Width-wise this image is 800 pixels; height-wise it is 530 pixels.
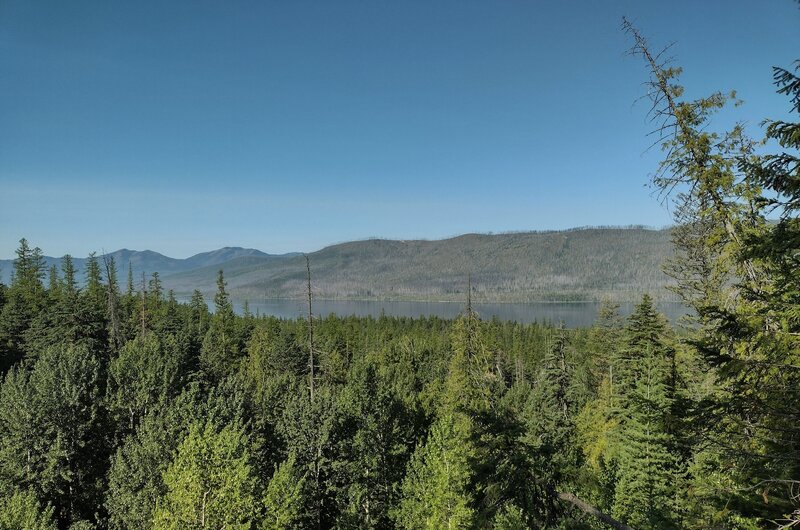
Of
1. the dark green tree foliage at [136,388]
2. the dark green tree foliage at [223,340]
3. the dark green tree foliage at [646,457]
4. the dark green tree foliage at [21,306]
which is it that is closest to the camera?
the dark green tree foliage at [646,457]

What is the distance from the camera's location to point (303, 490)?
20.2 meters

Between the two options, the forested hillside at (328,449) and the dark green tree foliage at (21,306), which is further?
the dark green tree foliage at (21,306)

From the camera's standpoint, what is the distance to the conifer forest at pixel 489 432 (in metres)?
6.77

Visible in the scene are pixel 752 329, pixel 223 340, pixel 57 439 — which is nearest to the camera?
pixel 752 329

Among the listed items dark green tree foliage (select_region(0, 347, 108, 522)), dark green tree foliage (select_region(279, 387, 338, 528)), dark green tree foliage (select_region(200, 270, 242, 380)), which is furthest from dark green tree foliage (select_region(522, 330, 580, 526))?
dark green tree foliage (select_region(200, 270, 242, 380))

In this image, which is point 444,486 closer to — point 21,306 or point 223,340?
point 223,340

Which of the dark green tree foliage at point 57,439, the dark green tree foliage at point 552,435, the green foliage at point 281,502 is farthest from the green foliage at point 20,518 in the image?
the dark green tree foliage at point 552,435

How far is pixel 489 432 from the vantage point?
Answer: 14938 mm

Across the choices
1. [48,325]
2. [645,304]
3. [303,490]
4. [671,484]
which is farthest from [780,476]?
[48,325]

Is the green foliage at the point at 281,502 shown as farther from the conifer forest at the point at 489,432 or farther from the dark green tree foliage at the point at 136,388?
the dark green tree foliage at the point at 136,388

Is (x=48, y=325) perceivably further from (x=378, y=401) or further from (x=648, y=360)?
(x=648, y=360)

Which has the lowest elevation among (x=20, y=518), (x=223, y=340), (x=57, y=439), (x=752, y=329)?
(x=20, y=518)

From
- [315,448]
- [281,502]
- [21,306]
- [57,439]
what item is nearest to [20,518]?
[281,502]

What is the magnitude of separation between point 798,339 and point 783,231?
158cm
